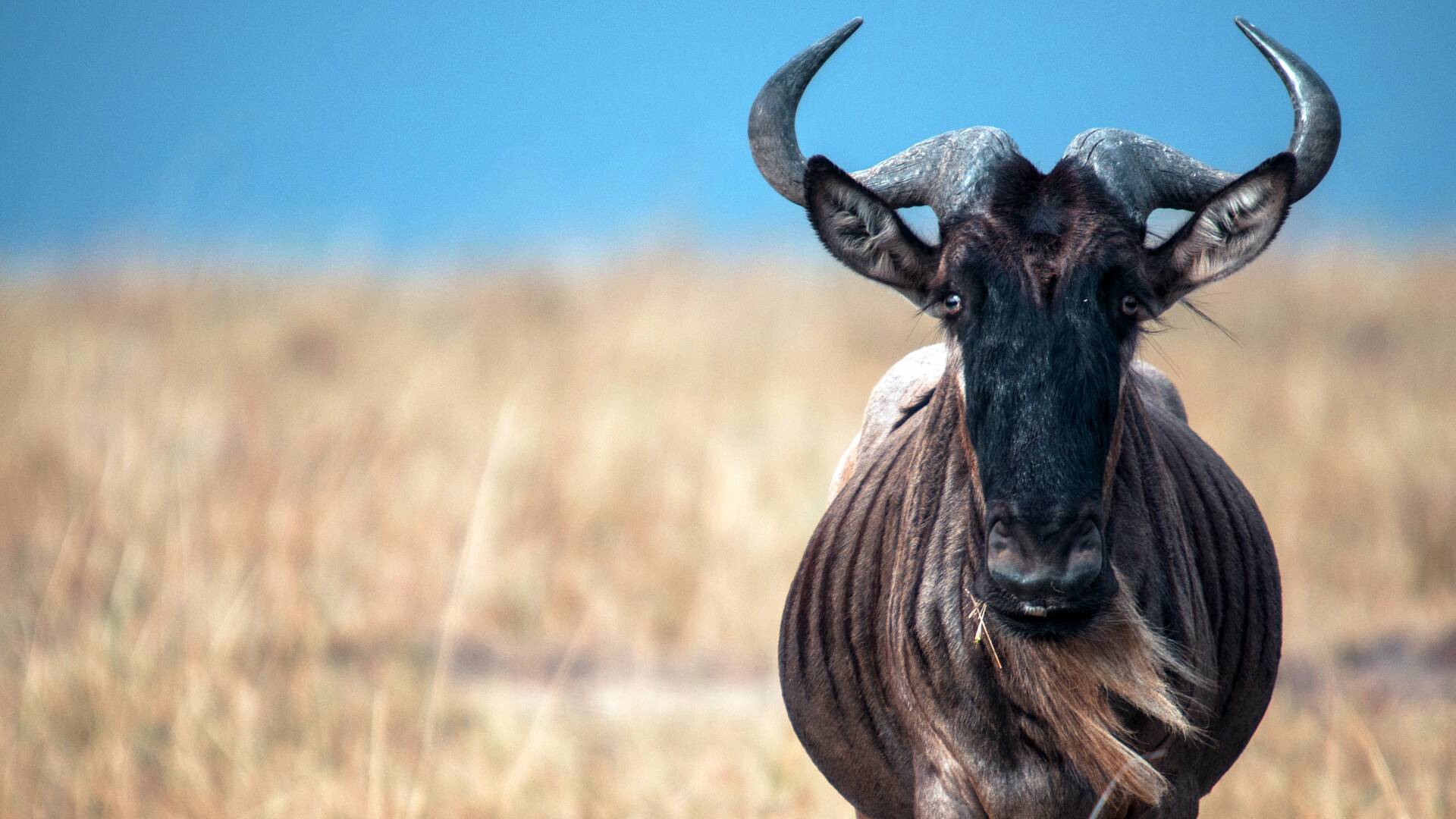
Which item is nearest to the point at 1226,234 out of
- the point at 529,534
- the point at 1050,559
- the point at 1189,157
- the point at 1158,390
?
the point at 1189,157

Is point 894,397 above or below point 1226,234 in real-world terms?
below

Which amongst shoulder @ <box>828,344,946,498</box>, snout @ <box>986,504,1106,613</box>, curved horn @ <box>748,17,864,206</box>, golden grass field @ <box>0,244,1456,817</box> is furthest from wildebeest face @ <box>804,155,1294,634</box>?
shoulder @ <box>828,344,946,498</box>

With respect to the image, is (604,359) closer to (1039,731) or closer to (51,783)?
(51,783)

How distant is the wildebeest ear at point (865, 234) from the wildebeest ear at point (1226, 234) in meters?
0.53

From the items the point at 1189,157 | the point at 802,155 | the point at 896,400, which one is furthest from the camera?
the point at 896,400

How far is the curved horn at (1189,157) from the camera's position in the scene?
9.80 feet

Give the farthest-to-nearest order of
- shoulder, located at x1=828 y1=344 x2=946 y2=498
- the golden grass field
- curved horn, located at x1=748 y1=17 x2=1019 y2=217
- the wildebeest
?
the golden grass field < shoulder, located at x1=828 y1=344 x2=946 y2=498 < curved horn, located at x1=748 y1=17 x2=1019 y2=217 < the wildebeest

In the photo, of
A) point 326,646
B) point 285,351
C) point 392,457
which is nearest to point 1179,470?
point 326,646

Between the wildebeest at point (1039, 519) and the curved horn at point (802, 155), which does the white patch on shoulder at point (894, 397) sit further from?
the curved horn at point (802, 155)

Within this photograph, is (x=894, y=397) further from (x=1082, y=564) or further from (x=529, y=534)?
(x=529, y=534)

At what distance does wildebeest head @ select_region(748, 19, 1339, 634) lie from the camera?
2.54 m

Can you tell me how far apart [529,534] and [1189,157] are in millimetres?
6408

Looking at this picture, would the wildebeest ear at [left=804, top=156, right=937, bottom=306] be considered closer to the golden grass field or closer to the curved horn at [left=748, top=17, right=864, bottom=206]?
the curved horn at [left=748, top=17, right=864, bottom=206]

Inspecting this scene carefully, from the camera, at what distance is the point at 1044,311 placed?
8.90 feet
